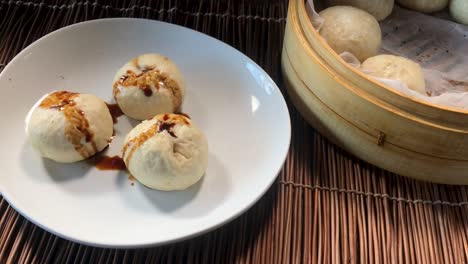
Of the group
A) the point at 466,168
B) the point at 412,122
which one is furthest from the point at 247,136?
the point at 466,168

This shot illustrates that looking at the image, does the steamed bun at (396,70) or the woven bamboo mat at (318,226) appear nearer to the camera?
the woven bamboo mat at (318,226)

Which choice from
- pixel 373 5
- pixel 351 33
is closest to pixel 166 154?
pixel 351 33

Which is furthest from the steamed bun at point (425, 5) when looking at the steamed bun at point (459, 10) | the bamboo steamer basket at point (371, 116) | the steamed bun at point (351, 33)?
the bamboo steamer basket at point (371, 116)

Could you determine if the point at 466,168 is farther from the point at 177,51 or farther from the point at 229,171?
the point at 177,51

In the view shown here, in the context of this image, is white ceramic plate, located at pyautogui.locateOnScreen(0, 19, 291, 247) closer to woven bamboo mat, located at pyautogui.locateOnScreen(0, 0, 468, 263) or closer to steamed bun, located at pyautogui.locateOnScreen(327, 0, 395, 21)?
woven bamboo mat, located at pyautogui.locateOnScreen(0, 0, 468, 263)

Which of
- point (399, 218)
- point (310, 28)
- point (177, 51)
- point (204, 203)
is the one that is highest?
point (310, 28)

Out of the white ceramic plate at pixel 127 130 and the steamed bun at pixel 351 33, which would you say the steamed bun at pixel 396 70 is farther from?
the white ceramic plate at pixel 127 130

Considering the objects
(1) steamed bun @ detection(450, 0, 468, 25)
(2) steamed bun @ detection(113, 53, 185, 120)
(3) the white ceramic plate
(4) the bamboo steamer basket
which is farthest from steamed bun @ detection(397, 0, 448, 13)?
(2) steamed bun @ detection(113, 53, 185, 120)
